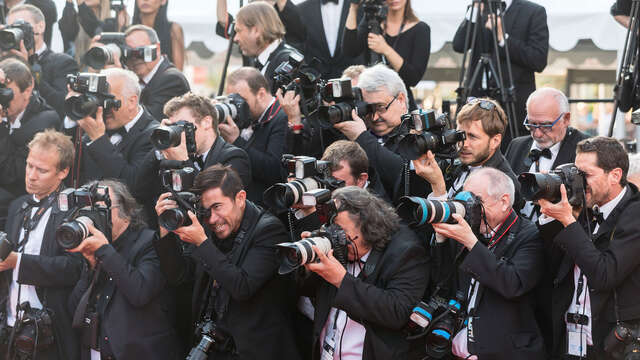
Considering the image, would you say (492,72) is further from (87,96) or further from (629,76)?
(87,96)

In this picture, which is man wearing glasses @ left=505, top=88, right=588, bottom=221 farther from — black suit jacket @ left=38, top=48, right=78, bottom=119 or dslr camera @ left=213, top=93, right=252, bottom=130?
black suit jacket @ left=38, top=48, right=78, bottom=119

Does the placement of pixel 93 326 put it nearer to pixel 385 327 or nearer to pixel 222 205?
pixel 222 205

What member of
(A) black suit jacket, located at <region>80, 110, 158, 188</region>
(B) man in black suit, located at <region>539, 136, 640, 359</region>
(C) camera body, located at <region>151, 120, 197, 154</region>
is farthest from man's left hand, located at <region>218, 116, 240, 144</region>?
(B) man in black suit, located at <region>539, 136, 640, 359</region>

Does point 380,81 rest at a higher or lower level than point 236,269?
higher

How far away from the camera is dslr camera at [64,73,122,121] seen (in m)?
4.50

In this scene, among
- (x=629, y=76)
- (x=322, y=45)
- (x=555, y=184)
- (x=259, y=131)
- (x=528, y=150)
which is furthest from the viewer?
(x=322, y=45)

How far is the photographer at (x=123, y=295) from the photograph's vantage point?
4145 mm

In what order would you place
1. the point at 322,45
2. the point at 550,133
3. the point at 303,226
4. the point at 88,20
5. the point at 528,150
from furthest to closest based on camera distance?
1. the point at 88,20
2. the point at 322,45
3. the point at 528,150
4. the point at 550,133
5. the point at 303,226

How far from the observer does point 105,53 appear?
17.1ft

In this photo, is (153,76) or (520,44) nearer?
(153,76)

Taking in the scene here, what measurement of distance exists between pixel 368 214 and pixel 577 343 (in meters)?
1.07

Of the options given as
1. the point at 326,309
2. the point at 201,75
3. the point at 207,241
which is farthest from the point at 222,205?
the point at 201,75

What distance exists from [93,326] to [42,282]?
1.47ft

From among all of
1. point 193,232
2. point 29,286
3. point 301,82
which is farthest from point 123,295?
point 301,82
